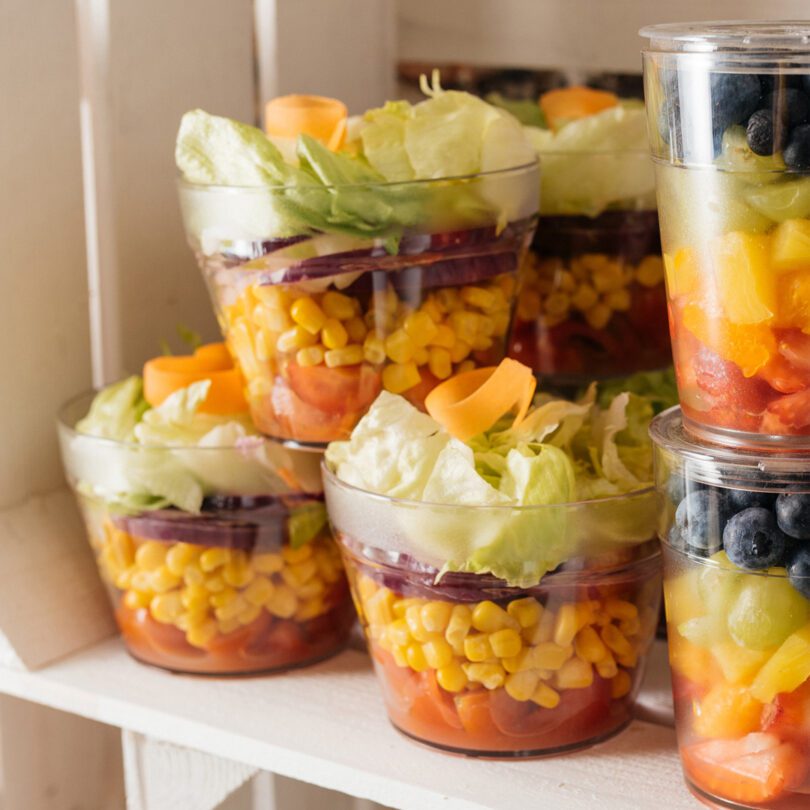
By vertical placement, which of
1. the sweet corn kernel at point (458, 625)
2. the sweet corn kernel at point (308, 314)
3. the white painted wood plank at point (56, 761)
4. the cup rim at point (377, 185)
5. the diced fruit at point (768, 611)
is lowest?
the white painted wood plank at point (56, 761)

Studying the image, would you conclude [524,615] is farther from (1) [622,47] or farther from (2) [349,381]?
(1) [622,47]

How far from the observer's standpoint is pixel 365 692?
2.60ft

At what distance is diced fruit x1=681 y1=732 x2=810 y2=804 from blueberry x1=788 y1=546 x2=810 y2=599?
0.07 meters

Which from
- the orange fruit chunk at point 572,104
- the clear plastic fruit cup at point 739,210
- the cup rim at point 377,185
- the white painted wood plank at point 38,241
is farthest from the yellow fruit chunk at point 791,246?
the white painted wood plank at point 38,241

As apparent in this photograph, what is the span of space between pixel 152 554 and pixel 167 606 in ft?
0.11

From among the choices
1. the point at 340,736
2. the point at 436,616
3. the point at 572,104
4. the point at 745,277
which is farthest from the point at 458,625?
the point at 572,104

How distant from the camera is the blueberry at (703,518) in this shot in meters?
0.59

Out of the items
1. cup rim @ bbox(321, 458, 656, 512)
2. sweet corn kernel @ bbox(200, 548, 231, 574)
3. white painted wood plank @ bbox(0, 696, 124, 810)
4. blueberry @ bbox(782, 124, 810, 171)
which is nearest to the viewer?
blueberry @ bbox(782, 124, 810, 171)

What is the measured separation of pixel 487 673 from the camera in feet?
2.19

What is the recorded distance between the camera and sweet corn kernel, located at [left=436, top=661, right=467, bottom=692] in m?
0.68

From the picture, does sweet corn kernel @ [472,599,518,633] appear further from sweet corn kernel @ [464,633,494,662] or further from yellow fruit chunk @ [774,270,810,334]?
yellow fruit chunk @ [774,270,810,334]

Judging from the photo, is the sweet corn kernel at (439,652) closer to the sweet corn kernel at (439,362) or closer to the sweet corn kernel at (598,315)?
the sweet corn kernel at (439,362)

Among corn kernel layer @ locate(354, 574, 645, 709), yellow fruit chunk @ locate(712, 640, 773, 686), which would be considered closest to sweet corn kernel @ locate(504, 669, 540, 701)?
corn kernel layer @ locate(354, 574, 645, 709)

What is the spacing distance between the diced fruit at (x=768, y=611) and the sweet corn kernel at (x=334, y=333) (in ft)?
0.84
